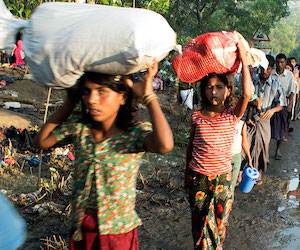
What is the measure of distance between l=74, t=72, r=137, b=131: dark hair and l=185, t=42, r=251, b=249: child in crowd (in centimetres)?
111

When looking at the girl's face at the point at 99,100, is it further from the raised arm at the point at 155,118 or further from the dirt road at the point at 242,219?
Result: the dirt road at the point at 242,219

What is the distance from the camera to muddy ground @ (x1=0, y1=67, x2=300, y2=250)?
3406 mm

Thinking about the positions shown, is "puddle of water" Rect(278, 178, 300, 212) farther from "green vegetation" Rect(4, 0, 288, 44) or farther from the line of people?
"green vegetation" Rect(4, 0, 288, 44)

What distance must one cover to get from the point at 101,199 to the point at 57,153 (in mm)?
3942

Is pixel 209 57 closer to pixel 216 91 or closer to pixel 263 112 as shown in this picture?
pixel 216 91

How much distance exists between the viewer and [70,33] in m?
1.38

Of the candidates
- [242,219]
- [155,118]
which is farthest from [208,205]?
[242,219]

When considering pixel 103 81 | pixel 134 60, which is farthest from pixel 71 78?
pixel 134 60

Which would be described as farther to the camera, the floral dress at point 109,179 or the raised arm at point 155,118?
the floral dress at point 109,179

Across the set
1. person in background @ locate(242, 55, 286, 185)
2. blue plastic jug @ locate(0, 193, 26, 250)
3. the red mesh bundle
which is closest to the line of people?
blue plastic jug @ locate(0, 193, 26, 250)

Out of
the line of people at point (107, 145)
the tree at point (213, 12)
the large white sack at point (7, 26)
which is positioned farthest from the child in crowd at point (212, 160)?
the tree at point (213, 12)

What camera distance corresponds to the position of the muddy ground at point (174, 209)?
134 inches

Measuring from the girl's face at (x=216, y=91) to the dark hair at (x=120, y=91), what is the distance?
3.71 ft

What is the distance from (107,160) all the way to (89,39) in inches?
21.7
